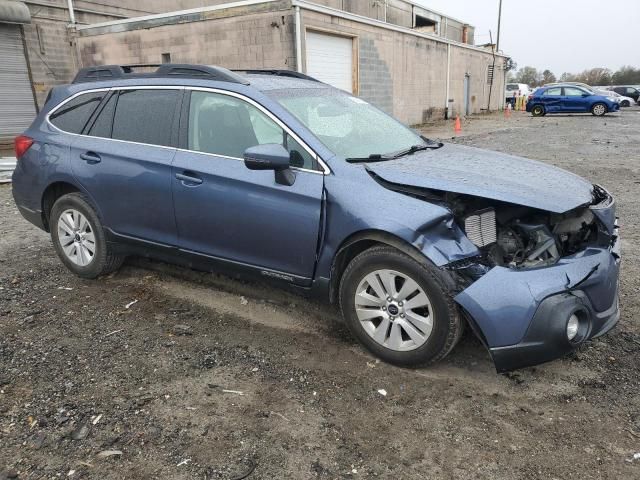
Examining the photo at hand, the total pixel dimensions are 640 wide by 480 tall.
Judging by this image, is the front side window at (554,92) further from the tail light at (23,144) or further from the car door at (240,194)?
the tail light at (23,144)

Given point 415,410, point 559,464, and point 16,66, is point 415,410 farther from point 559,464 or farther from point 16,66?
point 16,66

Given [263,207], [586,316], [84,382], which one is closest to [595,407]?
[586,316]

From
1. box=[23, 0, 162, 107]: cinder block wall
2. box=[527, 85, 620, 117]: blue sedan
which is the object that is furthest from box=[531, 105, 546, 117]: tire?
box=[23, 0, 162, 107]: cinder block wall

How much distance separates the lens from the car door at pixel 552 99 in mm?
28203

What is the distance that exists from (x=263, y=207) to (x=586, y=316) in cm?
206

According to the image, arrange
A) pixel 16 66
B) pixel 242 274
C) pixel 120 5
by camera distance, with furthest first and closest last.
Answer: pixel 120 5, pixel 16 66, pixel 242 274

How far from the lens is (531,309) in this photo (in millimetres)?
2781

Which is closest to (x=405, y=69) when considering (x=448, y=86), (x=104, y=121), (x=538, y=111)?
(x=448, y=86)

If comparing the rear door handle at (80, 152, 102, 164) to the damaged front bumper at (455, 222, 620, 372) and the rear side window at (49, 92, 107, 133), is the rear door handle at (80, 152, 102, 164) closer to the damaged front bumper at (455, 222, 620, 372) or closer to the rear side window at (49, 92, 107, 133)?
the rear side window at (49, 92, 107, 133)

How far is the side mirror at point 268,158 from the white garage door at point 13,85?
15147 mm

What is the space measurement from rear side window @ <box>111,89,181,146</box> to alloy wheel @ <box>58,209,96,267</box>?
2.76ft

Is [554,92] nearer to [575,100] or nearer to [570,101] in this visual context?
[570,101]

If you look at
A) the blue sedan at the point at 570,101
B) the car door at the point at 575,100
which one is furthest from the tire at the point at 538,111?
the car door at the point at 575,100

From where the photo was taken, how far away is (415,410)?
2.86 metres
